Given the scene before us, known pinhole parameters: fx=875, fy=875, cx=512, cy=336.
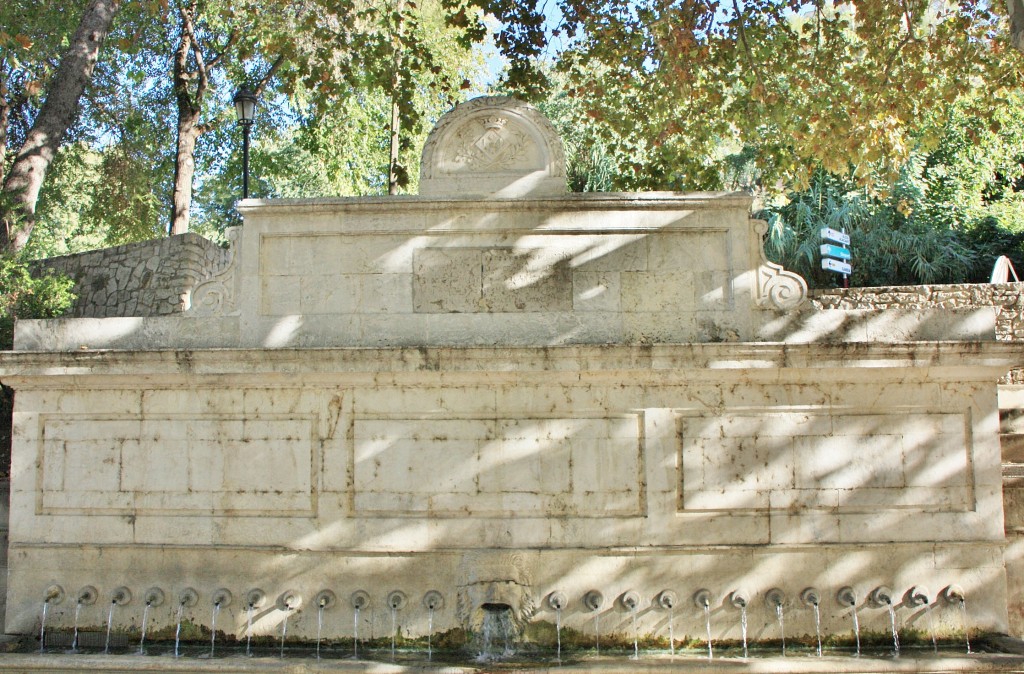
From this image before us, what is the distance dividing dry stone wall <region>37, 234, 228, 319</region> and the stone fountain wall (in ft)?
17.5

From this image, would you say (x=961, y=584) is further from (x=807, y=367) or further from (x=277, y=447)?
(x=277, y=447)

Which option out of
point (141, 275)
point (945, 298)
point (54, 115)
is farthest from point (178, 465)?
point (945, 298)

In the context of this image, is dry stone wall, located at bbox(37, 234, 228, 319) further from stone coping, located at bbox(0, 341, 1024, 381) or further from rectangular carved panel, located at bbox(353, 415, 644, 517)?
rectangular carved panel, located at bbox(353, 415, 644, 517)

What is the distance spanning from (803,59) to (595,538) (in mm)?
7518

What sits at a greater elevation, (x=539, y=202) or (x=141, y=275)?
(x=141, y=275)

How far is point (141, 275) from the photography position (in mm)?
12609

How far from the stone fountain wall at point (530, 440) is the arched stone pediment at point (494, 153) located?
16cm

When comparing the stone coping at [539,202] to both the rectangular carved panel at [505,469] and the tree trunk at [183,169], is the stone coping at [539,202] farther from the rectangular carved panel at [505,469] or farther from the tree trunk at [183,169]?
the tree trunk at [183,169]

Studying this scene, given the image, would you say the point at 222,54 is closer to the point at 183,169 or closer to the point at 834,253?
the point at 183,169

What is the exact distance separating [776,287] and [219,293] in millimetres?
4541

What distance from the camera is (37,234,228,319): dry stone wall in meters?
12.4

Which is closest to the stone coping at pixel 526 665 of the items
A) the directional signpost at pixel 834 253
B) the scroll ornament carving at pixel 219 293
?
the scroll ornament carving at pixel 219 293

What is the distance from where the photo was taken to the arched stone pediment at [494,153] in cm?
718

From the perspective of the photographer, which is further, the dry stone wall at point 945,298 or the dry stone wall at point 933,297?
the dry stone wall at point 933,297
